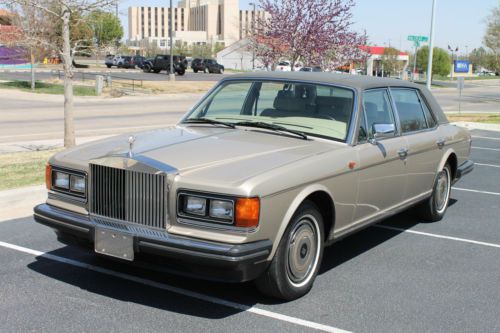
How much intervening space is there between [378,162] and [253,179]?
1809 mm

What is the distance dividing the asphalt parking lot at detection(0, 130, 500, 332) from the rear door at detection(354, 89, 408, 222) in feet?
1.79

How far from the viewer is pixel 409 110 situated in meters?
6.43

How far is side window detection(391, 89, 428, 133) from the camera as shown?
616 cm

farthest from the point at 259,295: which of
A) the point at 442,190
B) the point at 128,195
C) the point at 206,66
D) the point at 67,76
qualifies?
the point at 206,66

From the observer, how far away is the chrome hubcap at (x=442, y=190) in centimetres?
707

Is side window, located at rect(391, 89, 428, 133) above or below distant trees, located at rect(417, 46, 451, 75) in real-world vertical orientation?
below

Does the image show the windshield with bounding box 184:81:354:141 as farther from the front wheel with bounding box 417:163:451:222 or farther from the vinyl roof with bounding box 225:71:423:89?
the front wheel with bounding box 417:163:451:222

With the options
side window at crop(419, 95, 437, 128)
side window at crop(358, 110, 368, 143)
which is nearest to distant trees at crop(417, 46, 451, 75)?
side window at crop(419, 95, 437, 128)

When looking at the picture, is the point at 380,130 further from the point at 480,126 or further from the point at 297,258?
the point at 480,126

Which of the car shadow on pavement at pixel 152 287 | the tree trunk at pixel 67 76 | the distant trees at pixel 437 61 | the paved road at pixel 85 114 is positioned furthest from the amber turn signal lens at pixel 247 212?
the distant trees at pixel 437 61

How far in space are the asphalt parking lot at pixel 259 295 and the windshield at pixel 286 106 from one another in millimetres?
1283

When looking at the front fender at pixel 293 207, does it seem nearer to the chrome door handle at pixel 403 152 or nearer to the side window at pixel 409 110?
the chrome door handle at pixel 403 152

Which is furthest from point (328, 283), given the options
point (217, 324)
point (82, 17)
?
point (82, 17)

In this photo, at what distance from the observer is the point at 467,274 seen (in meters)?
5.32
